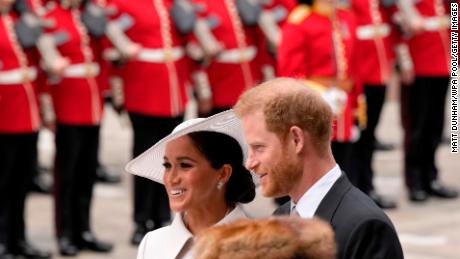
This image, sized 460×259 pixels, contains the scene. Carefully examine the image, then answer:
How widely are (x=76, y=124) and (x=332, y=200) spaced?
4.32 meters

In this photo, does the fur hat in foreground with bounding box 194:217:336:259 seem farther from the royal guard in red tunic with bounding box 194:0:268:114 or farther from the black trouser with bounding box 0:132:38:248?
the royal guard in red tunic with bounding box 194:0:268:114

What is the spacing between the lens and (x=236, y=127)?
329cm

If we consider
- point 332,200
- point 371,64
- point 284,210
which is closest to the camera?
point 332,200

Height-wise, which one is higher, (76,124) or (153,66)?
(153,66)

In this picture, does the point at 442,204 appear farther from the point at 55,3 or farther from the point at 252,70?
the point at 55,3

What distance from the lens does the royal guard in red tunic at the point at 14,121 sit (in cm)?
677

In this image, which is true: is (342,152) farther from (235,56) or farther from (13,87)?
(13,87)

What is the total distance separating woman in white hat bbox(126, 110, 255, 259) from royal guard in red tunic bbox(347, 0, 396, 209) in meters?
4.72

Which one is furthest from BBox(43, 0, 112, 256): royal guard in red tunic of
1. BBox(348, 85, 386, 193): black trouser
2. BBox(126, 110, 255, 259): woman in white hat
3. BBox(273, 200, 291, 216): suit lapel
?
BBox(273, 200, 291, 216): suit lapel

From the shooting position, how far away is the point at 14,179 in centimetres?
693

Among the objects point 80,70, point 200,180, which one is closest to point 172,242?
point 200,180

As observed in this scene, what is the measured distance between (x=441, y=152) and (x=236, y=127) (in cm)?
724

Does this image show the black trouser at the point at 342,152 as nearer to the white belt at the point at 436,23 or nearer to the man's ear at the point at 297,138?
the white belt at the point at 436,23

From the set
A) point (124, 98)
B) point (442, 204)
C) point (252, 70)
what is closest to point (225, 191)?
point (124, 98)
